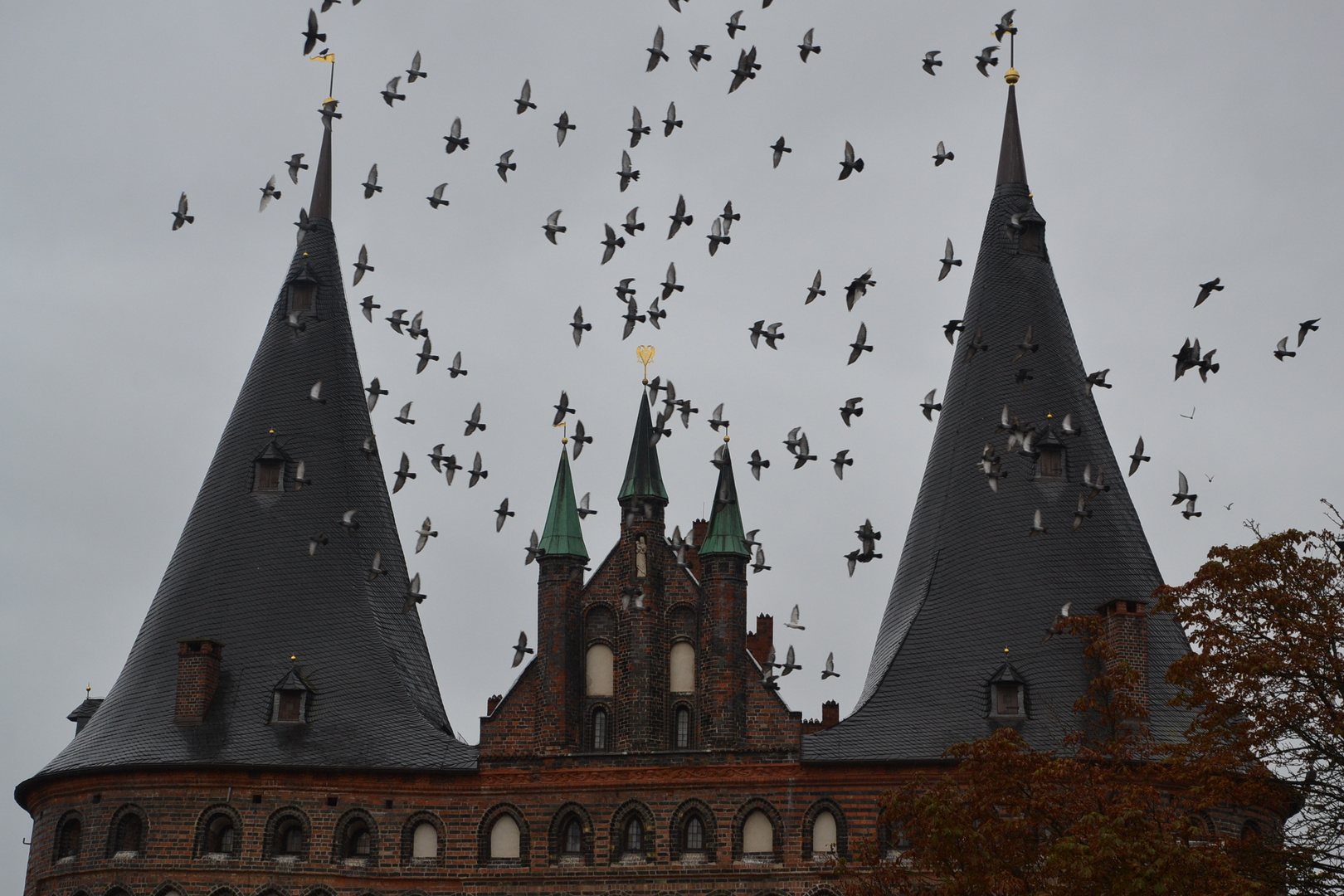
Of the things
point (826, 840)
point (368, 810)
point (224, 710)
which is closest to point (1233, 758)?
point (826, 840)

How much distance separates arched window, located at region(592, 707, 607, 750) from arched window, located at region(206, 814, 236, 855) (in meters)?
6.61

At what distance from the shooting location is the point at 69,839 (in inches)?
1577

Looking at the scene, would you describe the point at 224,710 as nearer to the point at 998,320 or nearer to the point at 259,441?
the point at 259,441

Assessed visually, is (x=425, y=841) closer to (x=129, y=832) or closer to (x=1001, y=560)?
(x=129, y=832)

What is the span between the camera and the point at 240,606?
137 feet

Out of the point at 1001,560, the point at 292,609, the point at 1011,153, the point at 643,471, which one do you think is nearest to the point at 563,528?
the point at 643,471

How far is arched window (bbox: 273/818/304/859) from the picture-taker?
39000 millimetres

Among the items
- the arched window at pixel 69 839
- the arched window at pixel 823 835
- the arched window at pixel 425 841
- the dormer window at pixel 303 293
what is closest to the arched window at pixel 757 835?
the arched window at pixel 823 835

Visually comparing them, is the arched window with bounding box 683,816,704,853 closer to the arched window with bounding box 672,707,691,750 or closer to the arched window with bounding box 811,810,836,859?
the arched window with bounding box 672,707,691,750

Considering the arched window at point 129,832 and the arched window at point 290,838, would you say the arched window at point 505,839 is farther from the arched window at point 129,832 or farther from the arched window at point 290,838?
the arched window at point 129,832

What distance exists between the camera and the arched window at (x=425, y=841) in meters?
39.3

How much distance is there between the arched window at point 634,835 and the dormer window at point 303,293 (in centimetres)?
1399

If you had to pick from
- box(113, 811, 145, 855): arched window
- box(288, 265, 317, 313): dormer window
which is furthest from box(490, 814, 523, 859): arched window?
box(288, 265, 317, 313): dormer window

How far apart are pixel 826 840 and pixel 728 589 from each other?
15.9 ft
